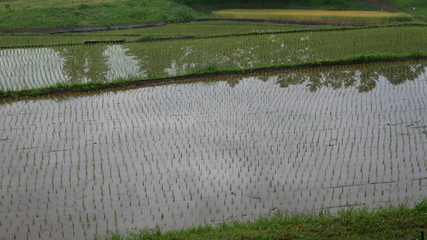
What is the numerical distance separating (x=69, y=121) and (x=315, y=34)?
29.3 feet

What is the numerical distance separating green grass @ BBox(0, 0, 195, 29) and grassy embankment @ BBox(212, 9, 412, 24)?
2168 mm

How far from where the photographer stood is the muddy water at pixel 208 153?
677 centimetres

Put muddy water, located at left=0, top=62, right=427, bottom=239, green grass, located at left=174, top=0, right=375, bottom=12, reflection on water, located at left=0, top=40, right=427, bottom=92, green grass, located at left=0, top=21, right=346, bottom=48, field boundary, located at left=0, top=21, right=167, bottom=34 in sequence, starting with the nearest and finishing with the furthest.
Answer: muddy water, located at left=0, top=62, right=427, bottom=239 < reflection on water, located at left=0, top=40, right=427, bottom=92 < green grass, located at left=0, top=21, right=346, bottom=48 < field boundary, located at left=0, top=21, right=167, bottom=34 < green grass, located at left=174, top=0, right=375, bottom=12

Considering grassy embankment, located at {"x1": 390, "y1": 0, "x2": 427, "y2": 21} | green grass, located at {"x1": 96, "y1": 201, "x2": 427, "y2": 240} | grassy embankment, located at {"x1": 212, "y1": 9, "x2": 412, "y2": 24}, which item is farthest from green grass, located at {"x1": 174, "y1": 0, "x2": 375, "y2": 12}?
green grass, located at {"x1": 96, "y1": 201, "x2": 427, "y2": 240}

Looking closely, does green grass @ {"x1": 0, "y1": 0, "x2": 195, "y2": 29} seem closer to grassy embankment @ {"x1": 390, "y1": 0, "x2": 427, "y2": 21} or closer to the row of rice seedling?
the row of rice seedling

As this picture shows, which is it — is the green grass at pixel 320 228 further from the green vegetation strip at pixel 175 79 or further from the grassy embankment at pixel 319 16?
the grassy embankment at pixel 319 16

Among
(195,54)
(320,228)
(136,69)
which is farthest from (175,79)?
(320,228)

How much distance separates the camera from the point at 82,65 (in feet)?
43.8

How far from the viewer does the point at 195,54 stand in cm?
1418

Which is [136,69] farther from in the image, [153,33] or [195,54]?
[153,33]

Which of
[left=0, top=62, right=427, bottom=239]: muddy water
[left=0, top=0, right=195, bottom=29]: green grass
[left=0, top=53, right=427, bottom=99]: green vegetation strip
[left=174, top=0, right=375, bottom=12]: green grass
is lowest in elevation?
[left=0, top=62, right=427, bottom=239]: muddy water

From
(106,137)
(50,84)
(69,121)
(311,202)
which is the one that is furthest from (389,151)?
(50,84)

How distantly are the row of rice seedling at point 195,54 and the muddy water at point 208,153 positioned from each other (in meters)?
1.26

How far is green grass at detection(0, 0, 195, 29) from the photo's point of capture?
64.6ft
